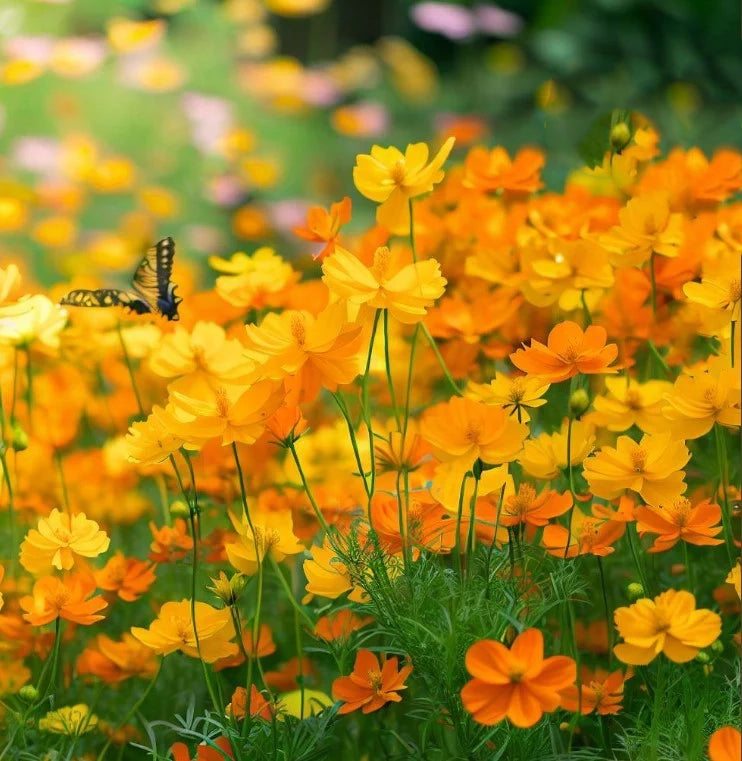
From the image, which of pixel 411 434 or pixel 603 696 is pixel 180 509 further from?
pixel 603 696

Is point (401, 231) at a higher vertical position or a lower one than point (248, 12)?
higher

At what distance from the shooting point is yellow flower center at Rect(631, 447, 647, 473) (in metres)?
0.68

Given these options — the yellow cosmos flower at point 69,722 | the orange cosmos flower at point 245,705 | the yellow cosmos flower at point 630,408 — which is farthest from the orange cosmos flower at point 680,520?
the yellow cosmos flower at point 69,722

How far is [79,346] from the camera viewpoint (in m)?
1.06

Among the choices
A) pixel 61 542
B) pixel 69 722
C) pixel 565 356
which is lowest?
pixel 69 722

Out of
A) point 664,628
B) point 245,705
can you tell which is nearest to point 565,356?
point 664,628

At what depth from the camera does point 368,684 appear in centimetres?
68

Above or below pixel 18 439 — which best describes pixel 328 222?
above

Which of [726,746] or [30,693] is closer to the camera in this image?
[726,746]

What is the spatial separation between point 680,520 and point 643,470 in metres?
0.04

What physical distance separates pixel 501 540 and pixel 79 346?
427 mm

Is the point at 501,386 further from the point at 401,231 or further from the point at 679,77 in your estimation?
the point at 679,77

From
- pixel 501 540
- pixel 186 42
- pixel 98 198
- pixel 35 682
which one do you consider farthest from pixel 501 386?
pixel 186 42

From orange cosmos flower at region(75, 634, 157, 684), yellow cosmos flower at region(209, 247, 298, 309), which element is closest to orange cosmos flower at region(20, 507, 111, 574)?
orange cosmos flower at region(75, 634, 157, 684)
